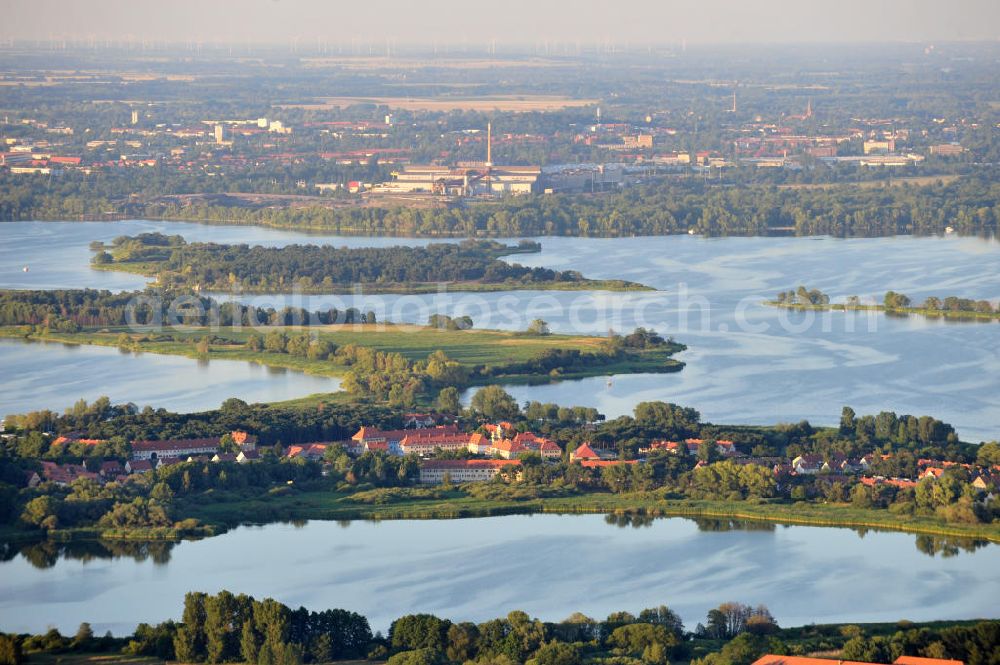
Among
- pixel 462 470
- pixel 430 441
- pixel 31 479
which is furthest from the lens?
pixel 430 441

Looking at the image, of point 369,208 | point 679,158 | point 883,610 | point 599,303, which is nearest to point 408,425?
point 883,610

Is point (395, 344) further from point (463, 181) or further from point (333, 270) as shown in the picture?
point (463, 181)

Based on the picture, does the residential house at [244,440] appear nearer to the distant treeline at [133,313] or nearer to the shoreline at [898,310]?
the distant treeline at [133,313]

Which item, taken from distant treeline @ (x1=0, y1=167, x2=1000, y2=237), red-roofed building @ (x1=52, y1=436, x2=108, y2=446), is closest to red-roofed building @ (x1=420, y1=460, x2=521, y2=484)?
red-roofed building @ (x1=52, y1=436, x2=108, y2=446)

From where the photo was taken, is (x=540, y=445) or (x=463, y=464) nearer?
(x=463, y=464)

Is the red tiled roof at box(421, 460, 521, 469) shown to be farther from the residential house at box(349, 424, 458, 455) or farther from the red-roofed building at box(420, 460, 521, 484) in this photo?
the residential house at box(349, 424, 458, 455)

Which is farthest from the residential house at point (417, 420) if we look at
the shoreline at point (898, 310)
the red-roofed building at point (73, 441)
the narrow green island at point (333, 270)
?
the narrow green island at point (333, 270)

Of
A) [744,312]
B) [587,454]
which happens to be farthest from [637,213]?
[587,454]
